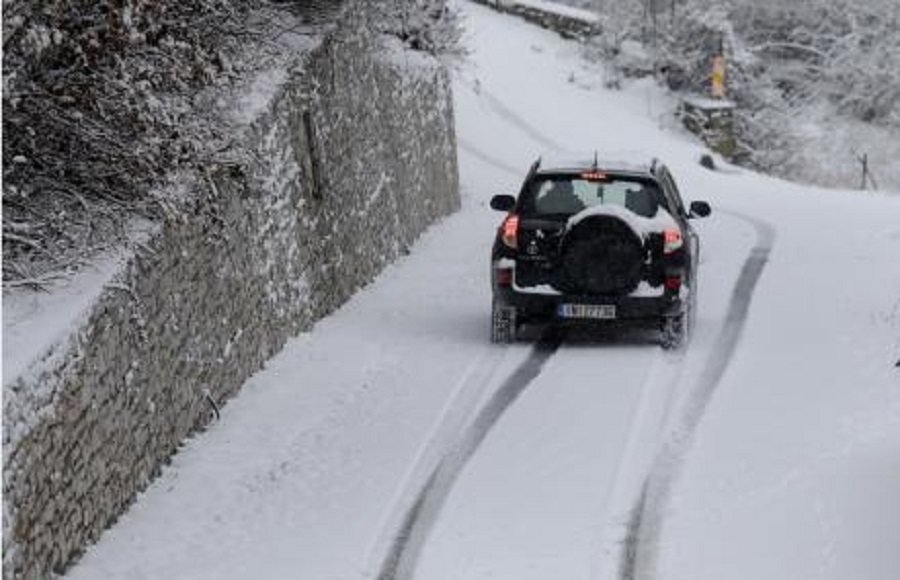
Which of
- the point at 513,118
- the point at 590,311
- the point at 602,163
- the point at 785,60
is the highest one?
the point at 602,163

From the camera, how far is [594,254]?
1378 centimetres

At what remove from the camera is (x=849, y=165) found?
131ft

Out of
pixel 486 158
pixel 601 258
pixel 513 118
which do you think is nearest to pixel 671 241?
pixel 601 258

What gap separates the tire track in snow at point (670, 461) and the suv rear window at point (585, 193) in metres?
1.69

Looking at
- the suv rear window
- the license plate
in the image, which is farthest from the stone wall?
the license plate

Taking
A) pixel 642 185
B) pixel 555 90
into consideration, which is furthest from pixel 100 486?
pixel 555 90

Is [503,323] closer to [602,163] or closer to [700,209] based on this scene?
[602,163]

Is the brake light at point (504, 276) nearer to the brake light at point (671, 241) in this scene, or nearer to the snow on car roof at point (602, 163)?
the snow on car roof at point (602, 163)

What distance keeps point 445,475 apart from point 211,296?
2.79m

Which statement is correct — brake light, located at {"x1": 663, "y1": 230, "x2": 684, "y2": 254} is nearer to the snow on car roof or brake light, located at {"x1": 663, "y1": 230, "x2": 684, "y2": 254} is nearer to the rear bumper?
the rear bumper

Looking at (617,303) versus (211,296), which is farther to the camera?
(617,303)

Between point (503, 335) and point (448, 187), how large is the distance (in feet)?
38.1

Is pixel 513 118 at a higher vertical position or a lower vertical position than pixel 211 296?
lower

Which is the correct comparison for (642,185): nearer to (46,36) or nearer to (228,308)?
(228,308)
